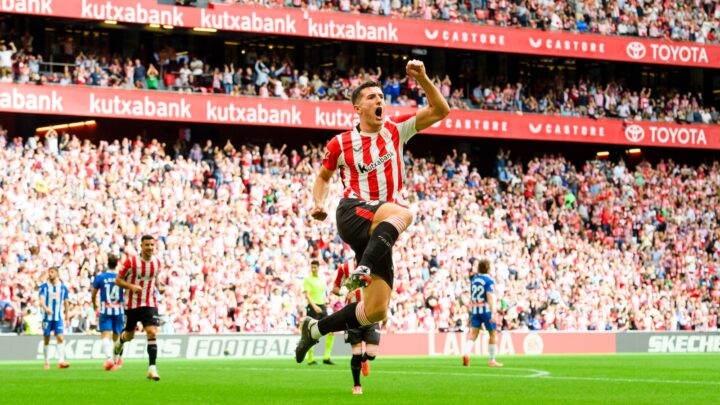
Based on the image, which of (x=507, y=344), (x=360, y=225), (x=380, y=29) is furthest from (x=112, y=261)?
(x=380, y=29)

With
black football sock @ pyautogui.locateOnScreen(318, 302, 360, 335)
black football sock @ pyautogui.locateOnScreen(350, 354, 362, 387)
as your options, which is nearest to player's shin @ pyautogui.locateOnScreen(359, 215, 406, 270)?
black football sock @ pyautogui.locateOnScreen(318, 302, 360, 335)

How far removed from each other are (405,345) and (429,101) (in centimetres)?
2428

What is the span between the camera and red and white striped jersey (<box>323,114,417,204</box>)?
12.7 metres

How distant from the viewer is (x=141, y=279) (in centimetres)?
1967

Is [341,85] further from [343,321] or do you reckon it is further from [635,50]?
[343,321]

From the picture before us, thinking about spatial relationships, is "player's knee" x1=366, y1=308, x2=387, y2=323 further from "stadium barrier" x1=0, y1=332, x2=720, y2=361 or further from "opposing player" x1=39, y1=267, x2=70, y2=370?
"stadium barrier" x1=0, y1=332, x2=720, y2=361

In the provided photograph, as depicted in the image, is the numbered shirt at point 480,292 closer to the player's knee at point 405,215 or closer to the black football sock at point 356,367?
the black football sock at point 356,367

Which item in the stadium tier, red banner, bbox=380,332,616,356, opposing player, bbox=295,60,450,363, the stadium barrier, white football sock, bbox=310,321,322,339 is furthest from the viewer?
the stadium tier

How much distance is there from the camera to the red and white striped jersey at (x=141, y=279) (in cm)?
1962

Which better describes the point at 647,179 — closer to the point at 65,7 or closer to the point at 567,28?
the point at 567,28

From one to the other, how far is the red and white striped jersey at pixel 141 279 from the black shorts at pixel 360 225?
787 cm

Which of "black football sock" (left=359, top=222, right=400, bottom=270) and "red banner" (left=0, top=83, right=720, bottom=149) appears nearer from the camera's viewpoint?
"black football sock" (left=359, top=222, right=400, bottom=270)

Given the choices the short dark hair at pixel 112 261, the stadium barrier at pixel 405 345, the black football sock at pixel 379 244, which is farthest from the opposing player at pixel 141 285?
the stadium barrier at pixel 405 345

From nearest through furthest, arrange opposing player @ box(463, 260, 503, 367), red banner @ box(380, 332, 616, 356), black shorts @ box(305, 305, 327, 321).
→ black shorts @ box(305, 305, 327, 321) < opposing player @ box(463, 260, 503, 367) < red banner @ box(380, 332, 616, 356)
